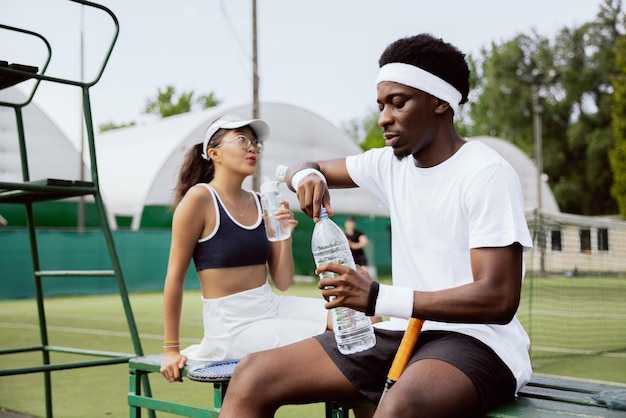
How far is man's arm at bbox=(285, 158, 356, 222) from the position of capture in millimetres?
2734

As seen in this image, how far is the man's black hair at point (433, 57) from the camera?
8.15ft

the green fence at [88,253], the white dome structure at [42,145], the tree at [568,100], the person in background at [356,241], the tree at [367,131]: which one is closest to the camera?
the person in background at [356,241]

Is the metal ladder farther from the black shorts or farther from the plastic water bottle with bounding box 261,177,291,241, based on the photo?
the black shorts

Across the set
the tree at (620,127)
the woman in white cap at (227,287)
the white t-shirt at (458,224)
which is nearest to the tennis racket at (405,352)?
the white t-shirt at (458,224)

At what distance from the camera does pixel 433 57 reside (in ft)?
8.18

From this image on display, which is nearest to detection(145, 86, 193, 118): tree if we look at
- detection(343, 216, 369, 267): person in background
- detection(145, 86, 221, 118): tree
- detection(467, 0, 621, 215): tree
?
detection(145, 86, 221, 118): tree

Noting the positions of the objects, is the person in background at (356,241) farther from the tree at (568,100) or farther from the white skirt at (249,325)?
the tree at (568,100)

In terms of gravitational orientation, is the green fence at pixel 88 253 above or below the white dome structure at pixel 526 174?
below

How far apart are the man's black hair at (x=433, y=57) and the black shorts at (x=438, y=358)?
33.4 inches

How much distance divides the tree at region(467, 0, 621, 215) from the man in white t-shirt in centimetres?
→ 4563

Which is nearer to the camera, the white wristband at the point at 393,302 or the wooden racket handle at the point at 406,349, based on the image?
the white wristband at the point at 393,302

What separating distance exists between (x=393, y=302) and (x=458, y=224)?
1.22 ft

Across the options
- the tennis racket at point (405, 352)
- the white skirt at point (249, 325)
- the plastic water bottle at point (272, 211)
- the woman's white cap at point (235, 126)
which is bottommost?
the white skirt at point (249, 325)

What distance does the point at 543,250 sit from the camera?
41.7 ft
